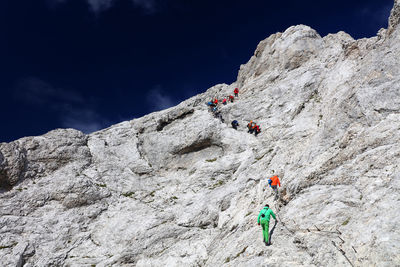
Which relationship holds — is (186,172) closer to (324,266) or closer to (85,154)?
(85,154)

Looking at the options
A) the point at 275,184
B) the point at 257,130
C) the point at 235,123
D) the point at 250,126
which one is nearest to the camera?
the point at 275,184

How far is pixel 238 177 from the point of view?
3000 centimetres

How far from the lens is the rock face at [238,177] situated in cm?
1480

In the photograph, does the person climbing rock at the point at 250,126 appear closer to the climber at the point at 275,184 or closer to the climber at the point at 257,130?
the climber at the point at 257,130

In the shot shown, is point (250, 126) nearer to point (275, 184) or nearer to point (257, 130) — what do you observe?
point (257, 130)

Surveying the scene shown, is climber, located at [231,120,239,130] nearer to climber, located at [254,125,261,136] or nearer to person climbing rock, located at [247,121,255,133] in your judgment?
person climbing rock, located at [247,121,255,133]

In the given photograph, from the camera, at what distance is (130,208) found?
104 feet

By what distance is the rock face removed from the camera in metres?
14.8

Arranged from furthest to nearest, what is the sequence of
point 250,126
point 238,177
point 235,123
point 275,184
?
point 235,123 < point 250,126 < point 238,177 < point 275,184

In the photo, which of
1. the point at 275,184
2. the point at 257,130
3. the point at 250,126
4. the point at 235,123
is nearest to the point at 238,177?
the point at 275,184

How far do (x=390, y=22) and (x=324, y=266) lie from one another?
1134 inches

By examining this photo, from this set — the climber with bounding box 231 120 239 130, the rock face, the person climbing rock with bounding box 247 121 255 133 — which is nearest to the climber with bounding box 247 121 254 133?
the person climbing rock with bounding box 247 121 255 133

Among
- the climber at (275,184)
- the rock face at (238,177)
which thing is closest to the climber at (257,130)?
the rock face at (238,177)

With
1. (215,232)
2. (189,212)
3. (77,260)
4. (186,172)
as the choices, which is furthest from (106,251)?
(186,172)
